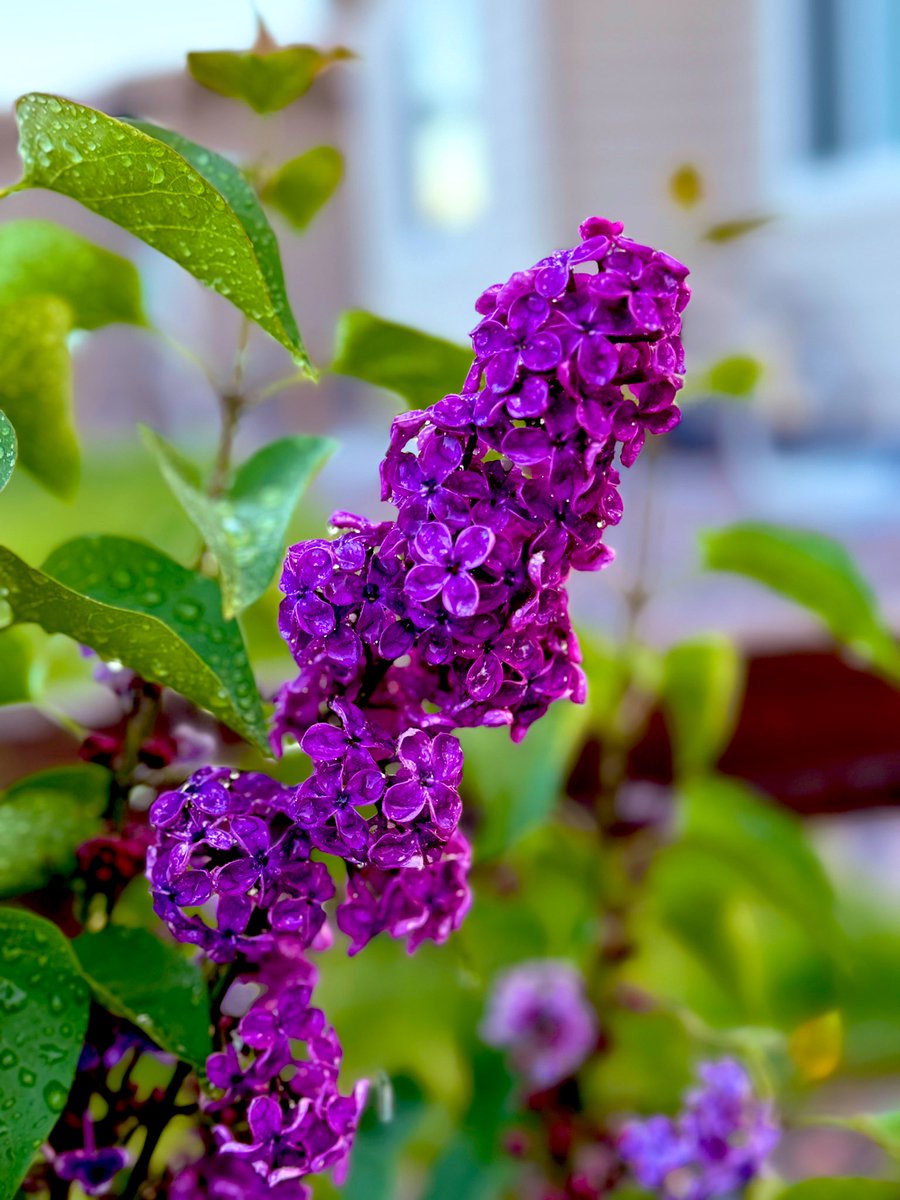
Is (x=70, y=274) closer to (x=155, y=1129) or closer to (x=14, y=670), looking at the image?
(x=14, y=670)

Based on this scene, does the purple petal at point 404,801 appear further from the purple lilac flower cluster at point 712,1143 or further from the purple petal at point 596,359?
the purple lilac flower cluster at point 712,1143

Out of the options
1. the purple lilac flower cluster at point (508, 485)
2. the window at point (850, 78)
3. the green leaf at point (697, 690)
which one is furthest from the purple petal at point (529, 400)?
the window at point (850, 78)

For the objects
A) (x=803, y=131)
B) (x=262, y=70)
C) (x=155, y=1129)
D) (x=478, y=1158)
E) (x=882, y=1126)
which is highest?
(x=262, y=70)

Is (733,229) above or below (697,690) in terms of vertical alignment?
above

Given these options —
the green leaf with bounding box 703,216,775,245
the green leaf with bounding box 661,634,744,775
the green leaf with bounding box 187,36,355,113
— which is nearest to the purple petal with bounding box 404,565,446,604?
the green leaf with bounding box 187,36,355,113

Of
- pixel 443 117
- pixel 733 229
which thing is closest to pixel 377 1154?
pixel 733 229
